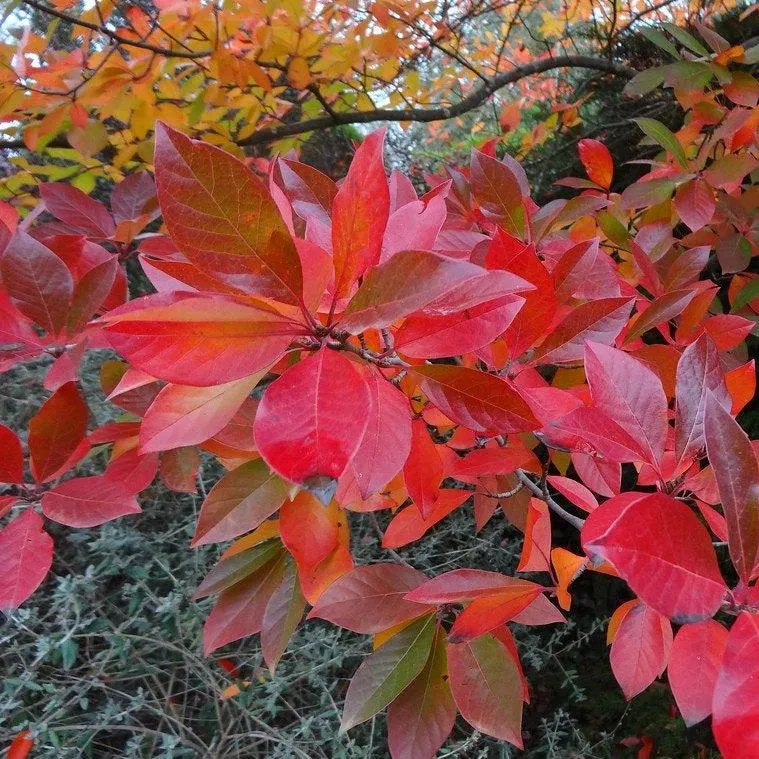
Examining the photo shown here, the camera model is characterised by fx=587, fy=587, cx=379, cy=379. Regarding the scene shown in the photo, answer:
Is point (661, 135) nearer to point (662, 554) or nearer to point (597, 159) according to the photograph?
point (597, 159)

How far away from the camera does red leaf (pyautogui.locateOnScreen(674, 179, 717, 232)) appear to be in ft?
3.34

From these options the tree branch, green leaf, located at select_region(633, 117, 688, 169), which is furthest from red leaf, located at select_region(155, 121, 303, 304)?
the tree branch

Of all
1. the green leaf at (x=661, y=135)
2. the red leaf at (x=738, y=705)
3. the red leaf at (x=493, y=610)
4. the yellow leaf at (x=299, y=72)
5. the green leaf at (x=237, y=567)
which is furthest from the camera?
the yellow leaf at (x=299, y=72)

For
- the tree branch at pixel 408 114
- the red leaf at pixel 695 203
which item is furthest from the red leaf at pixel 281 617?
the tree branch at pixel 408 114

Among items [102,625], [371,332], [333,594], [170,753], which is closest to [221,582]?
[333,594]

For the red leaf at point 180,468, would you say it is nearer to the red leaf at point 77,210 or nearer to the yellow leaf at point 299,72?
the red leaf at point 77,210

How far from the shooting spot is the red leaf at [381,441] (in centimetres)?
40

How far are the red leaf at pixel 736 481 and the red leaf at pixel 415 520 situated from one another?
0.34m

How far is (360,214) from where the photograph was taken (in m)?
0.37

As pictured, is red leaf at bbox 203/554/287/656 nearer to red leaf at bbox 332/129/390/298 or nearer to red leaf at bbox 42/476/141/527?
red leaf at bbox 42/476/141/527

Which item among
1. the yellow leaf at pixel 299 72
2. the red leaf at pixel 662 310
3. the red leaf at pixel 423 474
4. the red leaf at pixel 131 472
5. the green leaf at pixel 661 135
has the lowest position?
the red leaf at pixel 131 472

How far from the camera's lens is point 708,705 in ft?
1.42

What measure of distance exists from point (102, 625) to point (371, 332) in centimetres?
120

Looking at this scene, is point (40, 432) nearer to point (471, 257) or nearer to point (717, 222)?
point (471, 257)
